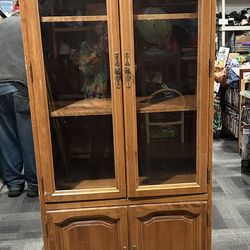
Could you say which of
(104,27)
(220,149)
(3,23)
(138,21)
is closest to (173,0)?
(138,21)

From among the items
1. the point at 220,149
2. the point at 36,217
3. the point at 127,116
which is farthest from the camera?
the point at 220,149

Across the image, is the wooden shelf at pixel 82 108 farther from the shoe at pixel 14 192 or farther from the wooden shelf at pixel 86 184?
the shoe at pixel 14 192

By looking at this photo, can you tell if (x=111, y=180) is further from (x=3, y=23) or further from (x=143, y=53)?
(x=3, y=23)

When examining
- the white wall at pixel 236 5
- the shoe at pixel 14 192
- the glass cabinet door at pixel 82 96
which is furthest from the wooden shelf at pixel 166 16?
the white wall at pixel 236 5

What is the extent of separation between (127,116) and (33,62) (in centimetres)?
42

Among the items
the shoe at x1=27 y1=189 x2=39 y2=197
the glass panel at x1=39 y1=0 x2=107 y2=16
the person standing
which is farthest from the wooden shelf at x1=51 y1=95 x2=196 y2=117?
the shoe at x1=27 y1=189 x2=39 y2=197

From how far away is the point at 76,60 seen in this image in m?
1.47

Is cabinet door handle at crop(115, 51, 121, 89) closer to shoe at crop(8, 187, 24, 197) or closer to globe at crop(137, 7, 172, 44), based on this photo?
globe at crop(137, 7, 172, 44)

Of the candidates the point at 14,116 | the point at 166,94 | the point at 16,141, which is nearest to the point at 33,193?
the point at 16,141

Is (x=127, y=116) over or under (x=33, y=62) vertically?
under

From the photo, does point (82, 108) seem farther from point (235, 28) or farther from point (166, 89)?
point (235, 28)

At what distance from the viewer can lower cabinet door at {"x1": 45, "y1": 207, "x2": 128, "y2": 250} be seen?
57.3 inches

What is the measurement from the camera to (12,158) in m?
2.82

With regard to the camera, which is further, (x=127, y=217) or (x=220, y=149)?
(x=220, y=149)
